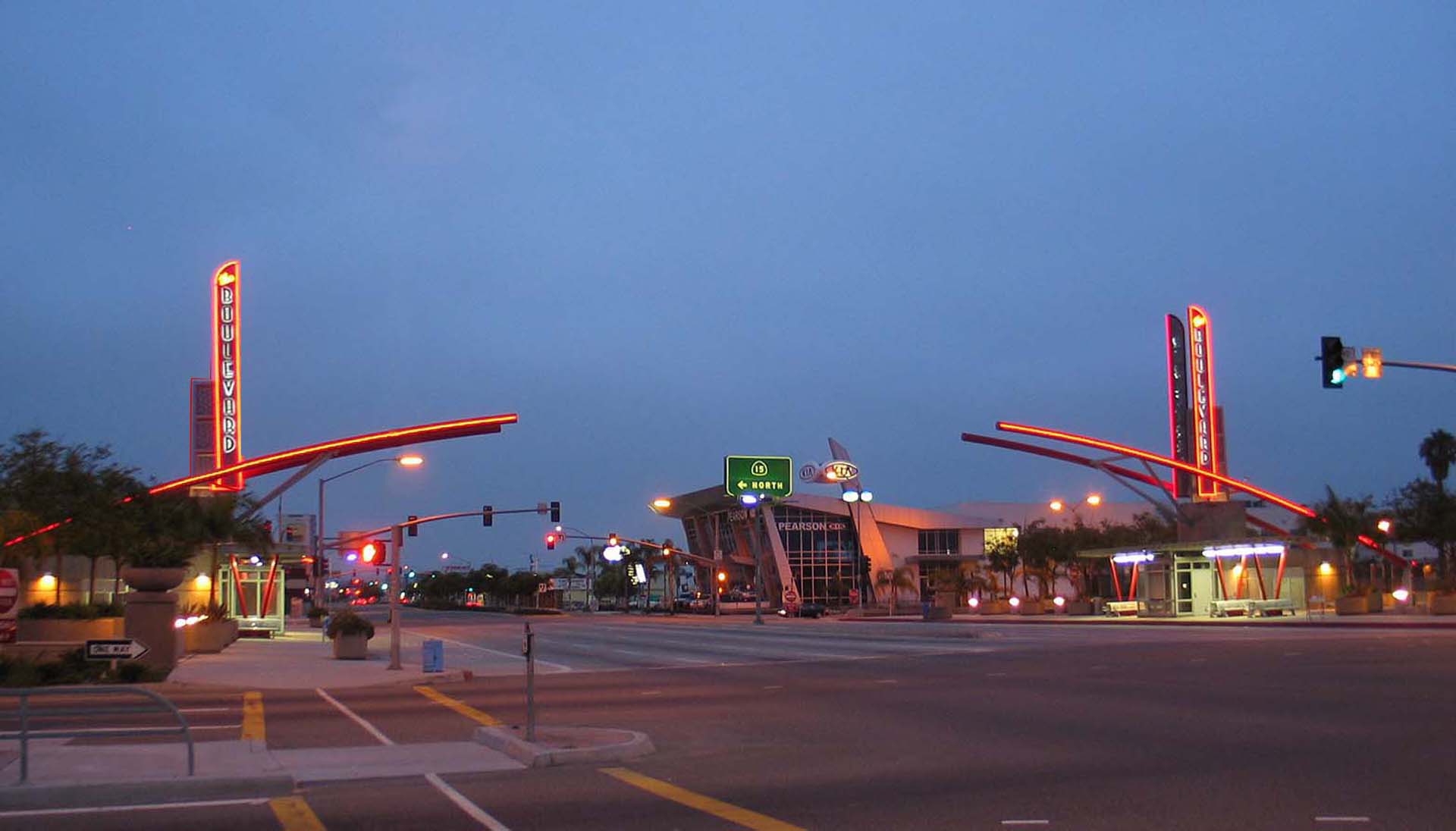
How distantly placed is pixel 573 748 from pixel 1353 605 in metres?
53.9

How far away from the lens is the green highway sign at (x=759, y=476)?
8194cm

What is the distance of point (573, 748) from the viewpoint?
1498cm

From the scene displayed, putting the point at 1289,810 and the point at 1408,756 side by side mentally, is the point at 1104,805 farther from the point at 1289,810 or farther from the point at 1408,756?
the point at 1408,756

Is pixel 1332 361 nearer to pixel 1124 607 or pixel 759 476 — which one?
pixel 1124 607

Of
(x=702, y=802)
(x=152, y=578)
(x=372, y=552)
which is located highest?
(x=372, y=552)

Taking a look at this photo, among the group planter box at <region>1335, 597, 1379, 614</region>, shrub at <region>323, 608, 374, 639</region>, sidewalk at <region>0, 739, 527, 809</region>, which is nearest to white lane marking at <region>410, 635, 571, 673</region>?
shrub at <region>323, 608, 374, 639</region>

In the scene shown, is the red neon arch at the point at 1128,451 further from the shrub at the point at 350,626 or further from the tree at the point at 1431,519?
the shrub at the point at 350,626

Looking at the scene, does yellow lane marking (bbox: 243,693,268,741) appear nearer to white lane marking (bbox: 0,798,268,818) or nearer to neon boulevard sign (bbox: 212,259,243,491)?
white lane marking (bbox: 0,798,268,818)

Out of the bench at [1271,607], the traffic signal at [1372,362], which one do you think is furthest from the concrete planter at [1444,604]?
the traffic signal at [1372,362]

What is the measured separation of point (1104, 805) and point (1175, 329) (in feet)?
213

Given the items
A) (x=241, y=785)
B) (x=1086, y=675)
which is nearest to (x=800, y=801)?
(x=241, y=785)

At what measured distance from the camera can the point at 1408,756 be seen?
13602mm

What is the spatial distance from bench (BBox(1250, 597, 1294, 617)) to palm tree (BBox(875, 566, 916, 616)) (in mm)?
36743

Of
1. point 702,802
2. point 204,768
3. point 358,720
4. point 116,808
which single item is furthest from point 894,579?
point 116,808
